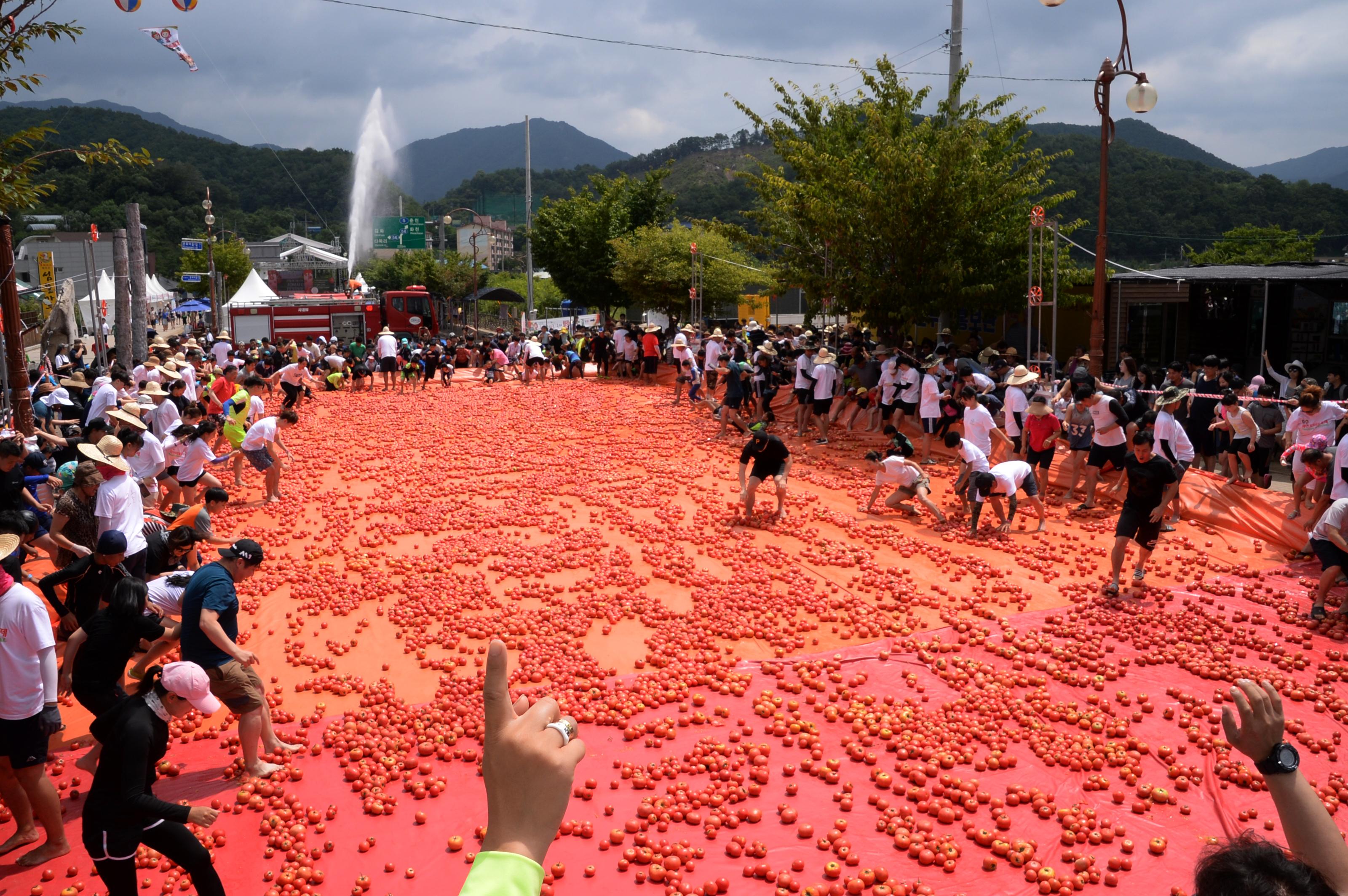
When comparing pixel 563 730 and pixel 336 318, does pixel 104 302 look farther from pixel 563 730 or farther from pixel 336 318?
pixel 563 730

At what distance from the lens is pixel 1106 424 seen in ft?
41.5

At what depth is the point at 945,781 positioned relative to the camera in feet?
20.9

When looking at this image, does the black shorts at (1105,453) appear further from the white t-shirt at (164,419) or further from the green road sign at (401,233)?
the green road sign at (401,233)

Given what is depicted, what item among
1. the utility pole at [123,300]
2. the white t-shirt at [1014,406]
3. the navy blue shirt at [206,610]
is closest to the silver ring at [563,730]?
the navy blue shirt at [206,610]

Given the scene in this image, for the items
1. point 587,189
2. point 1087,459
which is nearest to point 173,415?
point 1087,459

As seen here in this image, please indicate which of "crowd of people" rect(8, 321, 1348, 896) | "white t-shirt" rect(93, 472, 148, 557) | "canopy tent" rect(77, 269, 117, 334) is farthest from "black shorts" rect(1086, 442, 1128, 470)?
"canopy tent" rect(77, 269, 117, 334)

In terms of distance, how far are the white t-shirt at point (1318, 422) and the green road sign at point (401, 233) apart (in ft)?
209

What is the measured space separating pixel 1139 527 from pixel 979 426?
11.6 ft

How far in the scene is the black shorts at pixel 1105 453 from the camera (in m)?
12.8

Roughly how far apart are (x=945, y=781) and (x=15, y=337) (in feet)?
42.4

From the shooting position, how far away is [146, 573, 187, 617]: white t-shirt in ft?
24.2

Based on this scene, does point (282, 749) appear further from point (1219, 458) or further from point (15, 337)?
point (1219, 458)

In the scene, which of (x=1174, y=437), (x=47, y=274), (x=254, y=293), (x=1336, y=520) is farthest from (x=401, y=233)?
(x=1336, y=520)

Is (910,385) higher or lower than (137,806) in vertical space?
higher
